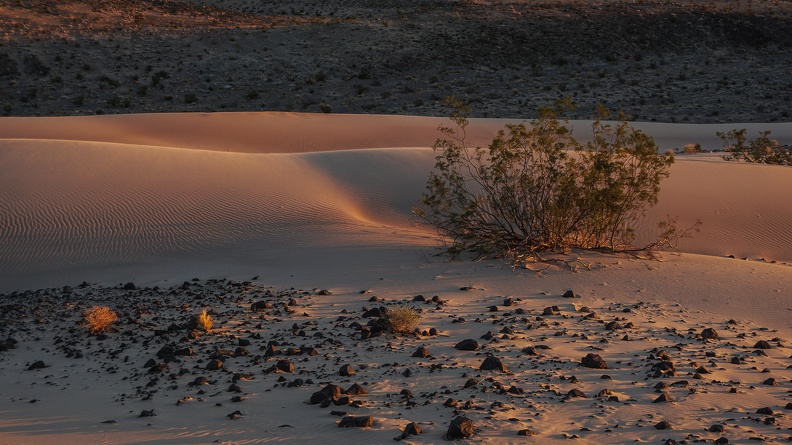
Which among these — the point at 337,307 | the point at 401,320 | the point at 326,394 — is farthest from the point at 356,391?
the point at 337,307

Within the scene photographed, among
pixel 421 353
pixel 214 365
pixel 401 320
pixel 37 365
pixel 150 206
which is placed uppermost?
pixel 150 206

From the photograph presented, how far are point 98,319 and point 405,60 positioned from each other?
37354 mm

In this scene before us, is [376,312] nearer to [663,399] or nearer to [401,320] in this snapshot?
[401,320]

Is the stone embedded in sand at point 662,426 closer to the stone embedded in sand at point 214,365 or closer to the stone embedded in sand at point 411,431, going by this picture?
the stone embedded in sand at point 411,431

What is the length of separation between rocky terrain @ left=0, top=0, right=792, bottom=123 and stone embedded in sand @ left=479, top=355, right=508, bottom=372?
3001 centimetres

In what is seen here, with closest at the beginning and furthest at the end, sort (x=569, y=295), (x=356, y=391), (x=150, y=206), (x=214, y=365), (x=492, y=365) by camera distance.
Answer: (x=356, y=391) → (x=492, y=365) → (x=214, y=365) → (x=569, y=295) → (x=150, y=206)

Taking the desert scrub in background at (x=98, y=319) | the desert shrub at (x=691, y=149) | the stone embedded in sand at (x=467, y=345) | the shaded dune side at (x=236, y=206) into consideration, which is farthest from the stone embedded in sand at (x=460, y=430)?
the desert shrub at (x=691, y=149)

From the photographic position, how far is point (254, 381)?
272 inches

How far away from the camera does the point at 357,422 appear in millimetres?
5773

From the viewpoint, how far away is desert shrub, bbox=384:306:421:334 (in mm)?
7906

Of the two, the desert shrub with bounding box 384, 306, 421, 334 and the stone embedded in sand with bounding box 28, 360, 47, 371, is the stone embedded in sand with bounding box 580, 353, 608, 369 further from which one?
the stone embedded in sand with bounding box 28, 360, 47, 371

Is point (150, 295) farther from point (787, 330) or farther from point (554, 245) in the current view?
point (787, 330)

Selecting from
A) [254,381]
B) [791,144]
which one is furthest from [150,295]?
[791,144]

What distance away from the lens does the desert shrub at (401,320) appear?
7906 mm
